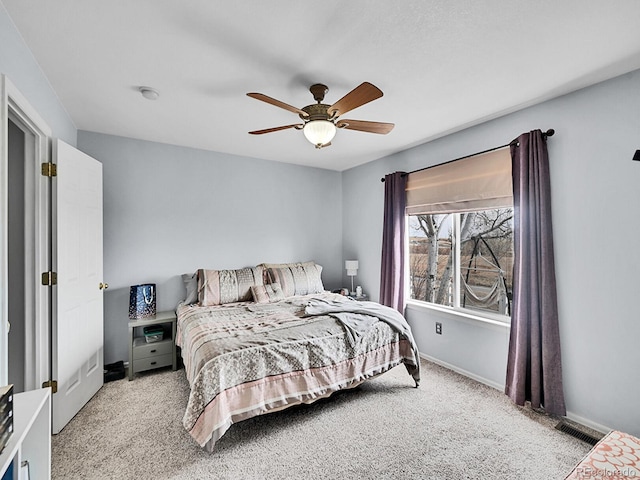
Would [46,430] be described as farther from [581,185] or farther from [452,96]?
[581,185]

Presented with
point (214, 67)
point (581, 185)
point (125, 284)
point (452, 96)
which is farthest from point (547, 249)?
point (125, 284)

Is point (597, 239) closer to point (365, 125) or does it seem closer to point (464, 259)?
point (464, 259)

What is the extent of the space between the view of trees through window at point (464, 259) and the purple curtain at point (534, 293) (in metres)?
0.41

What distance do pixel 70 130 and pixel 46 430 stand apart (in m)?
2.74

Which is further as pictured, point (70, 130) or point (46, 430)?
point (70, 130)

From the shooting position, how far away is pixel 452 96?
2.41 meters

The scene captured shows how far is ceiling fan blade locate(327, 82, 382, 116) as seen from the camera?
1.76m

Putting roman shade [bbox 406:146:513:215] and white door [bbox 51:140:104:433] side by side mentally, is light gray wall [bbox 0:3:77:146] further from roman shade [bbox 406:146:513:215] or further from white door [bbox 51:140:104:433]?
roman shade [bbox 406:146:513:215]

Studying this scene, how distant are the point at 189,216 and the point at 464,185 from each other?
3.23 m

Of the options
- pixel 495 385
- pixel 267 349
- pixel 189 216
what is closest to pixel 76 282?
pixel 189 216

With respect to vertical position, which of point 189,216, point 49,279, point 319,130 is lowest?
point 49,279

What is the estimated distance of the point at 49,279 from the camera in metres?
2.17

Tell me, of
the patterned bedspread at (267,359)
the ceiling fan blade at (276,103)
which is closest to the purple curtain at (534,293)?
the patterned bedspread at (267,359)

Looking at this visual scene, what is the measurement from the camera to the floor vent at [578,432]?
207cm
